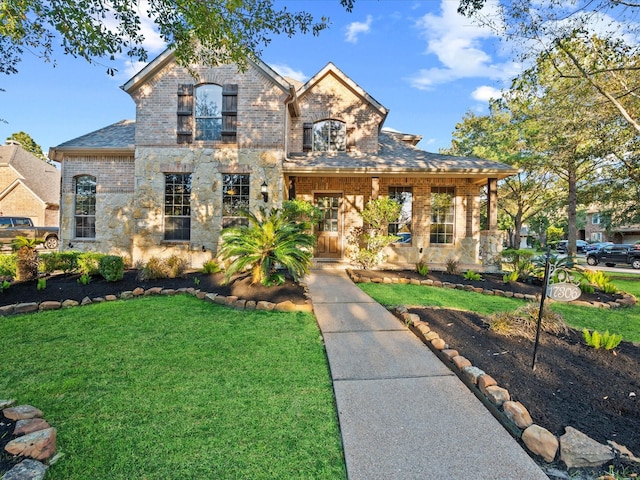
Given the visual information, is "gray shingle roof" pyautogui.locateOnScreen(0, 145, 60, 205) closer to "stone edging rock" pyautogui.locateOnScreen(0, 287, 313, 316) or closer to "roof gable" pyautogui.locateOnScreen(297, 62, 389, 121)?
"roof gable" pyautogui.locateOnScreen(297, 62, 389, 121)

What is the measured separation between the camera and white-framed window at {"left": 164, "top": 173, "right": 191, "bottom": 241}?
31.4 feet

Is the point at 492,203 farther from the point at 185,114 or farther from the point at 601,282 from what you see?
the point at 185,114

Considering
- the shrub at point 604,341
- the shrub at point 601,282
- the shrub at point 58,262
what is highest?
the shrub at point 58,262

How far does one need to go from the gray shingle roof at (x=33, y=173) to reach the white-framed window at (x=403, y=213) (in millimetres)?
24841

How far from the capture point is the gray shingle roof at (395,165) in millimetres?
9406

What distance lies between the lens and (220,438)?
209 centimetres

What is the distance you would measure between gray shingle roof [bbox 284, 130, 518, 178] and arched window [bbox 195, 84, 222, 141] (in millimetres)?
2394

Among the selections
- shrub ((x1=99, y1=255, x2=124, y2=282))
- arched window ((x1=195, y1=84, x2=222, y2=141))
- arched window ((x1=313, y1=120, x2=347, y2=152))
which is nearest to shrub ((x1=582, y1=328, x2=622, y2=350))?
shrub ((x1=99, y1=255, x2=124, y2=282))

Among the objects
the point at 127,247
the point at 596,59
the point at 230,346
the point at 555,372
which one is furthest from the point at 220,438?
the point at 596,59

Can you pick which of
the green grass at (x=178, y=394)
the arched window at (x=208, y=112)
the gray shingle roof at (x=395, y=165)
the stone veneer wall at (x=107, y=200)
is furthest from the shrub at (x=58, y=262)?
the gray shingle roof at (x=395, y=165)

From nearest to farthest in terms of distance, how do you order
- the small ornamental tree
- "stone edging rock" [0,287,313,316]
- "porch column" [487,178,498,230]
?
"stone edging rock" [0,287,313,316]
the small ornamental tree
"porch column" [487,178,498,230]

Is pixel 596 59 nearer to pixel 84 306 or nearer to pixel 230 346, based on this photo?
pixel 230 346

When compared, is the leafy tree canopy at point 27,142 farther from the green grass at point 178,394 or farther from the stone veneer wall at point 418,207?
the green grass at point 178,394

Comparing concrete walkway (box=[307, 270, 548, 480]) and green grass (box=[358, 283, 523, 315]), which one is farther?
green grass (box=[358, 283, 523, 315])
